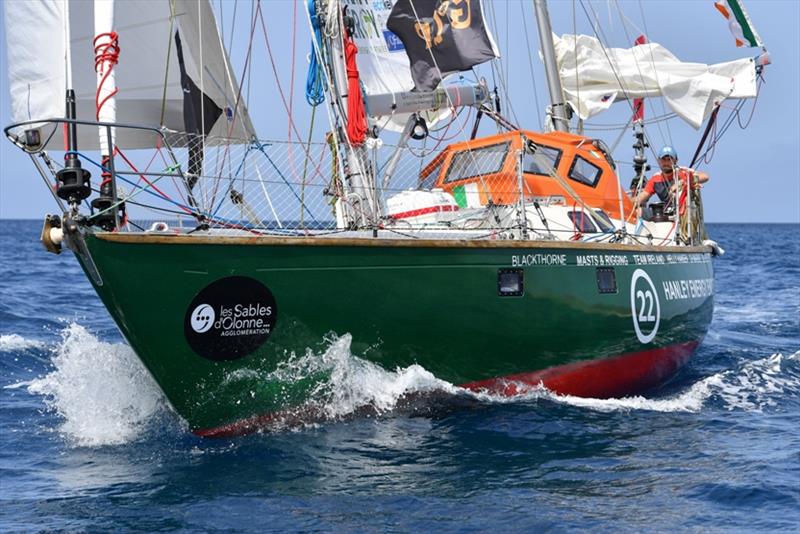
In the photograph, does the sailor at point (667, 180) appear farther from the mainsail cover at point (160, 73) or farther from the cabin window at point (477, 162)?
the mainsail cover at point (160, 73)

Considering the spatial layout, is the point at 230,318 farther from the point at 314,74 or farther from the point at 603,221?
the point at 603,221

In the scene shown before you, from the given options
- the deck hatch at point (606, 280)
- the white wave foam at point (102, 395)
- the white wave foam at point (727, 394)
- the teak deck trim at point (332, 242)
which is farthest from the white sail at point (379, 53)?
the white wave foam at point (102, 395)

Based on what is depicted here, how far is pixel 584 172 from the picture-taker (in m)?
12.4

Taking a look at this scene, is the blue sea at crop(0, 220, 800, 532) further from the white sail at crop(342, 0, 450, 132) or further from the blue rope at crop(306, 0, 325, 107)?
the white sail at crop(342, 0, 450, 132)

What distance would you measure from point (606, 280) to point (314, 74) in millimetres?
3838

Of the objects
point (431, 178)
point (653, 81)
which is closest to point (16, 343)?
point (431, 178)

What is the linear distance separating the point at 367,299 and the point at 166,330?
5.78ft

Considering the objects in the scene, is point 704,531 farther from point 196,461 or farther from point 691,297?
point 691,297

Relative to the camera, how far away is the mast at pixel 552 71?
14.9 m

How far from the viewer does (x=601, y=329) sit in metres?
10.6

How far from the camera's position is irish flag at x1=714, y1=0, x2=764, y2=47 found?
51.4ft

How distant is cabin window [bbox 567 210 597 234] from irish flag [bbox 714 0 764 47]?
20.4 feet

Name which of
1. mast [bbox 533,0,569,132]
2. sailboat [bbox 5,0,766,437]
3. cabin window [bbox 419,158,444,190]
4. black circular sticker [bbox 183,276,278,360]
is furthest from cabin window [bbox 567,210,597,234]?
black circular sticker [bbox 183,276,278,360]

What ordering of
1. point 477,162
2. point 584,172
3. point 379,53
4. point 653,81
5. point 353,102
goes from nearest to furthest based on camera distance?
point 353,102
point 379,53
point 477,162
point 584,172
point 653,81
